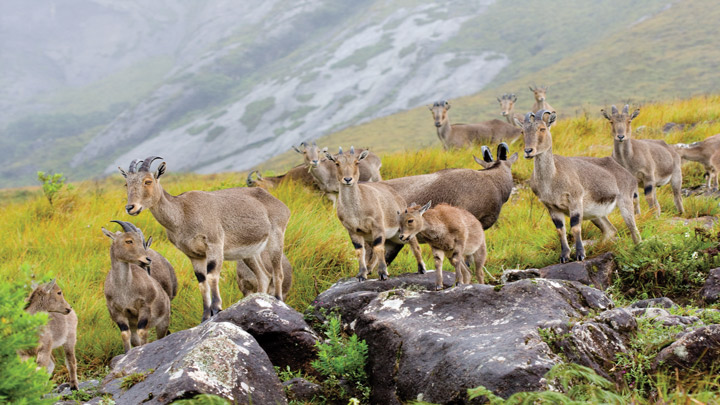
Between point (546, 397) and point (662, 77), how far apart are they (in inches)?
2604

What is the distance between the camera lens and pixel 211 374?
4.98 meters

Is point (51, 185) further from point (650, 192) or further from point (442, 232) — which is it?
point (650, 192)

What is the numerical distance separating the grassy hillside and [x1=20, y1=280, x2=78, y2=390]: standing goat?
4274cm

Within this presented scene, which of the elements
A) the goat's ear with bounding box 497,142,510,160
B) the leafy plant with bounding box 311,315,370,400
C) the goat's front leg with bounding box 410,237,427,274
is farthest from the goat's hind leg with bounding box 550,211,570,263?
the leafy plant with bounding box 311,315,370,400

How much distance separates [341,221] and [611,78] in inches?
2549

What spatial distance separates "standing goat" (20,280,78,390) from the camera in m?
7.01

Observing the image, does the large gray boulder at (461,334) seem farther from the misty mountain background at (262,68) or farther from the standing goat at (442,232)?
the misty mountain background at (262,68)

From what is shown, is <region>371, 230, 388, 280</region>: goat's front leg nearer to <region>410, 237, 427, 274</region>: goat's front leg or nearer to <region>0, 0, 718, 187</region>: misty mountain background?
<region>410, 237, 427, 274</region>: goat's front leg

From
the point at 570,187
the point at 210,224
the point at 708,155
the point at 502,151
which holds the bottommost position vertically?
the point at 708,155

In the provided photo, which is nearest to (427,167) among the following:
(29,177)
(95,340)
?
(95,340)

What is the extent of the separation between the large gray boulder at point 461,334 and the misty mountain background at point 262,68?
5318 cm

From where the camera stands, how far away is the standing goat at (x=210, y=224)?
23.5 feet

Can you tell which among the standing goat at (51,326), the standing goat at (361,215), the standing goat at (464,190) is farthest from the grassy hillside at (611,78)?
the standing goat at (51,326)

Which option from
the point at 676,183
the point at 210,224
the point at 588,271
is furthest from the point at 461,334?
the point at 676,183
